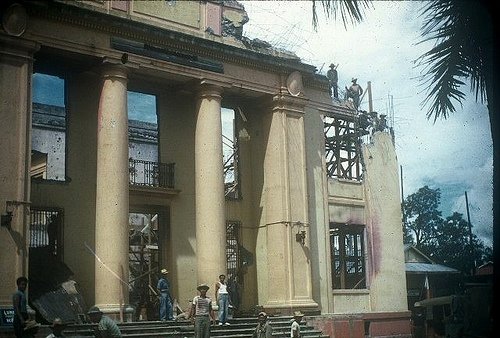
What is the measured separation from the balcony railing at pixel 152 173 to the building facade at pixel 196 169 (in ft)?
0.17

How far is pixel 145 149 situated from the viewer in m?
21.0

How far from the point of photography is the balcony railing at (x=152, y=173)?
20.1 m

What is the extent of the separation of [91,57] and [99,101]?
1.22 meters

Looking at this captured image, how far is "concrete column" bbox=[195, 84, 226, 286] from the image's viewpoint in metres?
19.0

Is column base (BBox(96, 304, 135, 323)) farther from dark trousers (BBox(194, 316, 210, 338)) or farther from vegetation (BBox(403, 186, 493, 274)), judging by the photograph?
vegetation (BBox(403, 186, 493, 274))

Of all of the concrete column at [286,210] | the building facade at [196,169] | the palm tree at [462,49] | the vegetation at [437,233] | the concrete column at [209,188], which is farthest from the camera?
the concrete column at [286,210]

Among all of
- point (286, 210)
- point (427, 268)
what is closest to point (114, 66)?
point (286, 210)

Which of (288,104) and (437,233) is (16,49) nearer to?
(288,104)

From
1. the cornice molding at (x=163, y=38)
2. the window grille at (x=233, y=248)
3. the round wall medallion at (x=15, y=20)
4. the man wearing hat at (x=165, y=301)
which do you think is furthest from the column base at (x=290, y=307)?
the round wall medallion at (x=15, y=20)

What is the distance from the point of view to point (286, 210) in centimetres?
2078

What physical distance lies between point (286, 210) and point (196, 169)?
3251mm

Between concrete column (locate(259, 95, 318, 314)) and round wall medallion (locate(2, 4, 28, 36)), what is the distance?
845 centimetres

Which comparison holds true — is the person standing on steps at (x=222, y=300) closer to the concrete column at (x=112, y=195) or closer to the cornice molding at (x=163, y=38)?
the concrete column at (x=112, y=195)

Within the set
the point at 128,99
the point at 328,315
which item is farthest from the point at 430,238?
the point at 128,99
